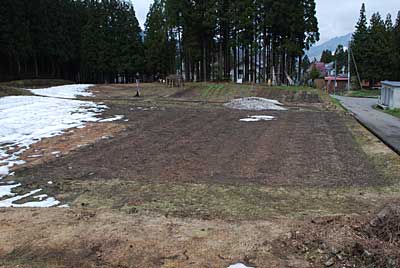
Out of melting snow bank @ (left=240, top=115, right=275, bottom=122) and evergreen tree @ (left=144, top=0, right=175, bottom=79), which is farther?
evergreen tree @ (left=144, top=0, right=175, bottom=79)

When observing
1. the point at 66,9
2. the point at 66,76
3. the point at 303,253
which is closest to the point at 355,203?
the point at 303,253

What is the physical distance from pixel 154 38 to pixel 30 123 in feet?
91.4

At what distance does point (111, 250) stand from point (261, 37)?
27392 millimetres

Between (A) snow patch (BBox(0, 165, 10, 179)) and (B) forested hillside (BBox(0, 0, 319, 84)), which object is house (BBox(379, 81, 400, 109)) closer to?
(B) forested hillside (BBox(0, 0, 319, 84))

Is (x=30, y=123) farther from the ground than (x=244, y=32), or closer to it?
closer to it

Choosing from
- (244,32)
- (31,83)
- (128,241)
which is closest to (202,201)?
(128,241)

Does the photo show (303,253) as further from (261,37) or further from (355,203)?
(261,37)

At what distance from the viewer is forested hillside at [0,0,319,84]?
83.9 feet

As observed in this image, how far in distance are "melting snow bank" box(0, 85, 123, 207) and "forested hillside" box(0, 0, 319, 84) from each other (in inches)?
504

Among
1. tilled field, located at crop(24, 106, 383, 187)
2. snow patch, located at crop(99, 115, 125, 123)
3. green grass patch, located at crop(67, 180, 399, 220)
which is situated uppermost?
snow patch, located at crop(99, 115, 125, 123)

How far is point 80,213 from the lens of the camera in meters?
3.62

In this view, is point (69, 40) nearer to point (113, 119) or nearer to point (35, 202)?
point (113, 119)

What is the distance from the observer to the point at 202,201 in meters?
4.04

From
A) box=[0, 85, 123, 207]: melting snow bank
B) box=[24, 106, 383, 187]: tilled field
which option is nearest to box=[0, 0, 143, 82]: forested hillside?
box=[0, 85, 123, 207]: melting snow bank
